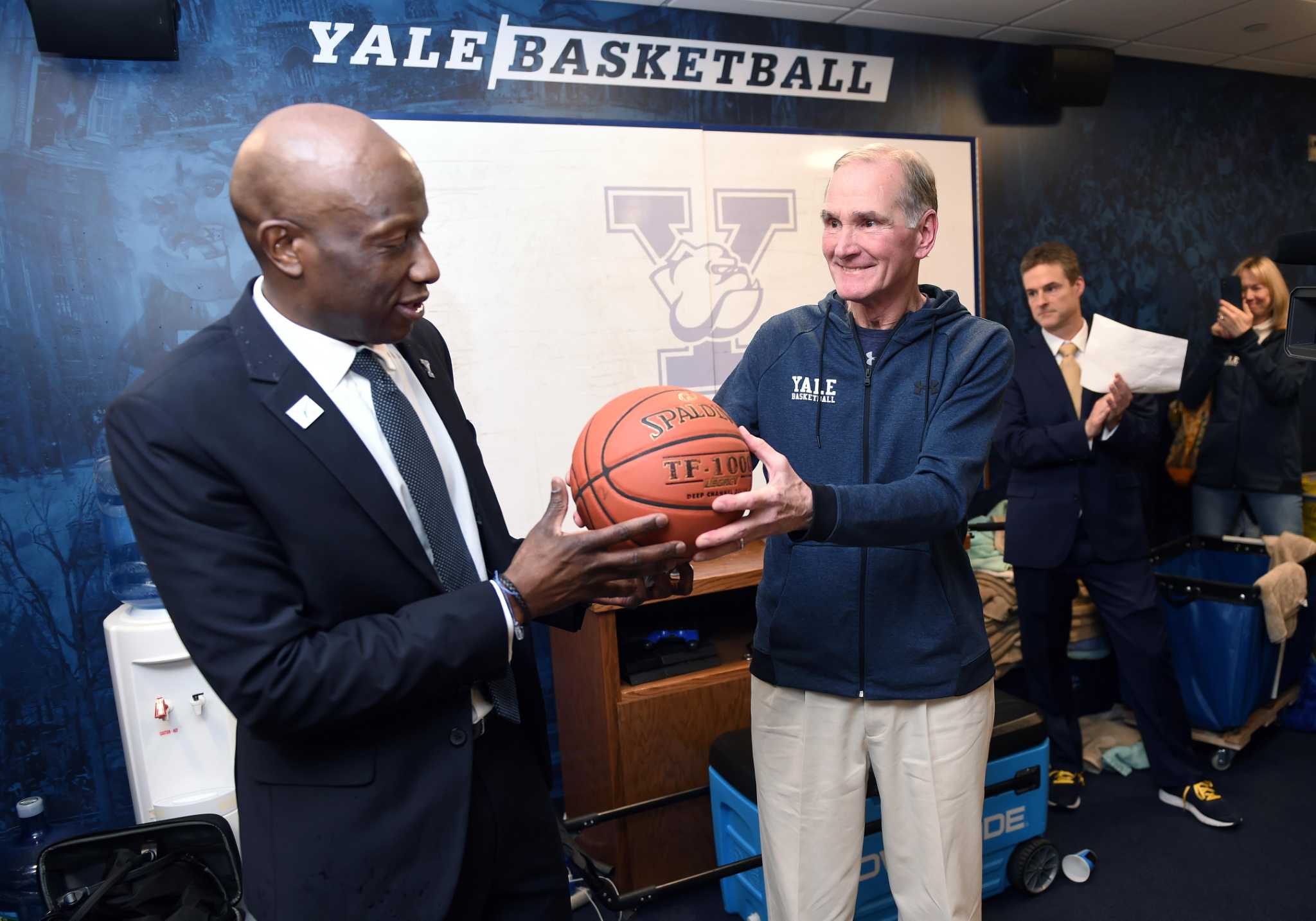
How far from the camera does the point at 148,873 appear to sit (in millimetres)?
2098

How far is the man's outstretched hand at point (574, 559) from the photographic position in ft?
3.87

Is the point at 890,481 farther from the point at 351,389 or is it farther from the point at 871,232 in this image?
the point at 351,389

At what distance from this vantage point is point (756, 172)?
3330 mm

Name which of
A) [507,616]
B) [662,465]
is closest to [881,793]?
[662,465]

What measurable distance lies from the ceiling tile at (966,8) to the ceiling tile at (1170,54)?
0.92 metres

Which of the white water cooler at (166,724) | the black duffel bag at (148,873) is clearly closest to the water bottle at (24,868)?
the white water cooler at (166,724)

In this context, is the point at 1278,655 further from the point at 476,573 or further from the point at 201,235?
the point at 201,235

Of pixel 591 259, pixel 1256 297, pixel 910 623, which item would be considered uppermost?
pixel 591 259

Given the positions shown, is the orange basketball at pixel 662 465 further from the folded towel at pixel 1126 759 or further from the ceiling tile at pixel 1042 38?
the ceiling tile at pixel 1042 38

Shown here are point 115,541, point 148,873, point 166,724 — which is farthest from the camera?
point 115,541

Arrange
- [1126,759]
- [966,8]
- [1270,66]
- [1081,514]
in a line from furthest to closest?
[1270,66] < [966,8] < [1126,759] < [1081,514]

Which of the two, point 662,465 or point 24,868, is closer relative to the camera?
point 662,465

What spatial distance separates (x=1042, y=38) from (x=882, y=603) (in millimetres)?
3405

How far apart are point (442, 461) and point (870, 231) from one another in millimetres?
869
